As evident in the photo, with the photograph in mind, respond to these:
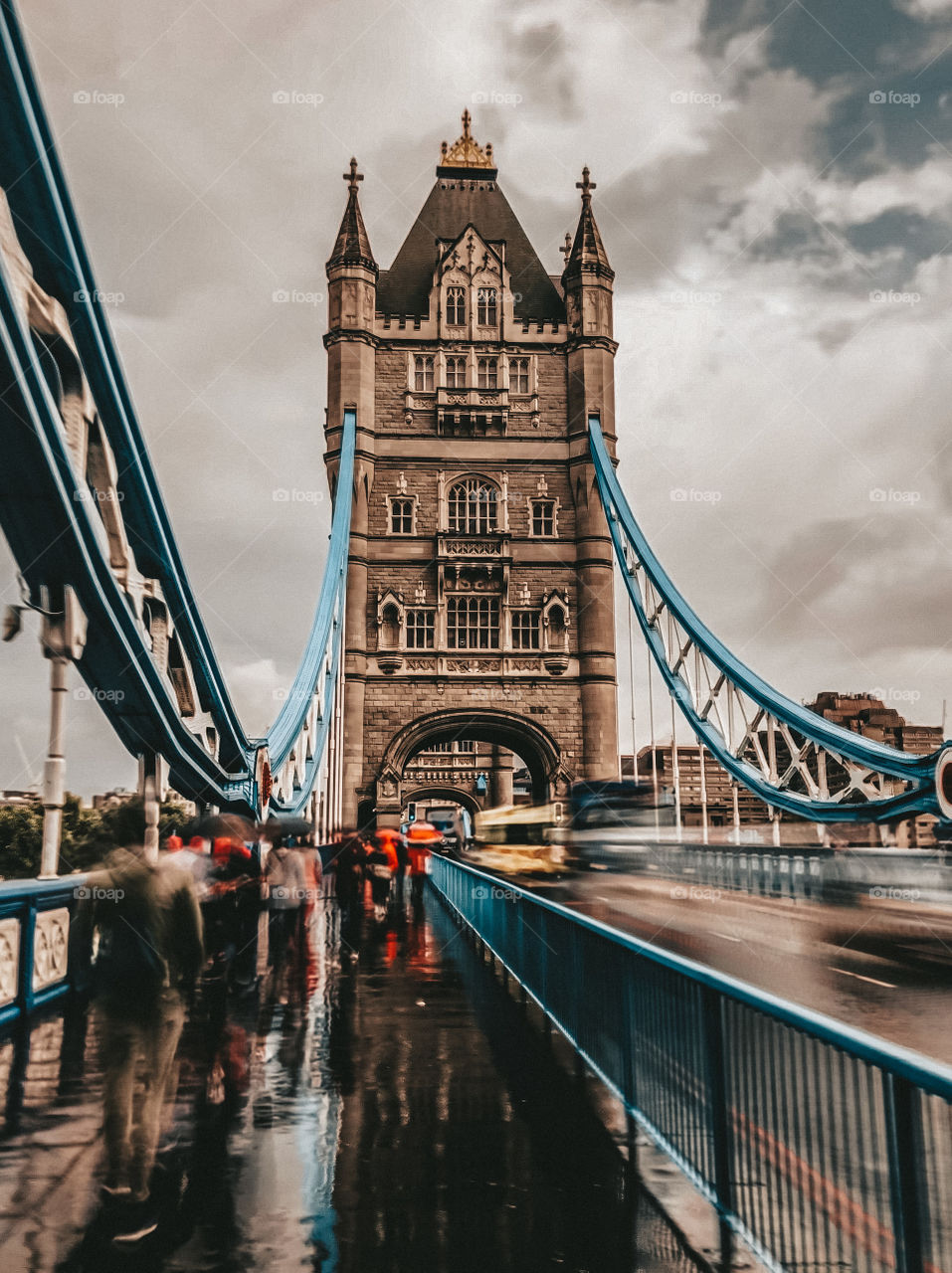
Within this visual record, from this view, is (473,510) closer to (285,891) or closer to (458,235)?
(458,235)

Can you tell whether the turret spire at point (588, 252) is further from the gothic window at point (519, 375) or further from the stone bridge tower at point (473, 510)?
the gothic window at point (519, 375)

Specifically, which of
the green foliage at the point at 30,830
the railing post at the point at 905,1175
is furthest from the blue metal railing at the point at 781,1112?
the green foliage at the point at 30,830

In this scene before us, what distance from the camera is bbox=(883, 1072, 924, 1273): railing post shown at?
2.05 m

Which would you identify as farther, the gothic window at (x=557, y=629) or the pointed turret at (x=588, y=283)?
the pointed turret at (x=588, y=283)

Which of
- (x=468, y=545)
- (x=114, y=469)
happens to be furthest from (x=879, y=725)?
(x=114, y=469)

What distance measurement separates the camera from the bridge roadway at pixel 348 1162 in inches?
116

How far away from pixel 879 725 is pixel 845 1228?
A: 80864mm

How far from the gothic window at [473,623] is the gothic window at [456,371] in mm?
6729

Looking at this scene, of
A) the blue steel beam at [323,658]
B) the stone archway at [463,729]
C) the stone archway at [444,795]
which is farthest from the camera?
the stone archway at [444,795]

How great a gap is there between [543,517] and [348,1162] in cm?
2871

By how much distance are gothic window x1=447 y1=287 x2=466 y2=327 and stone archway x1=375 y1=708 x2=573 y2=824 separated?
467 inches

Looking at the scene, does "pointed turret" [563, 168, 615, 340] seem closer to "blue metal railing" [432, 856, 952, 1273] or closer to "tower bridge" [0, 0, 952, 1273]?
"tower bridge" [0, 0, 952, 1273]

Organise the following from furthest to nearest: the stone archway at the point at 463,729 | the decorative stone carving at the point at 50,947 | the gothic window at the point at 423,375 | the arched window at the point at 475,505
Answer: the gothic window at the point at 423,375 → the arched window at the point at 475,505 → the stone archway at the point at 463,729 → the decorative stone carving at the point at 50,947

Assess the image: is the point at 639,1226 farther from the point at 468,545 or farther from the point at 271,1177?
the point at 468,545
